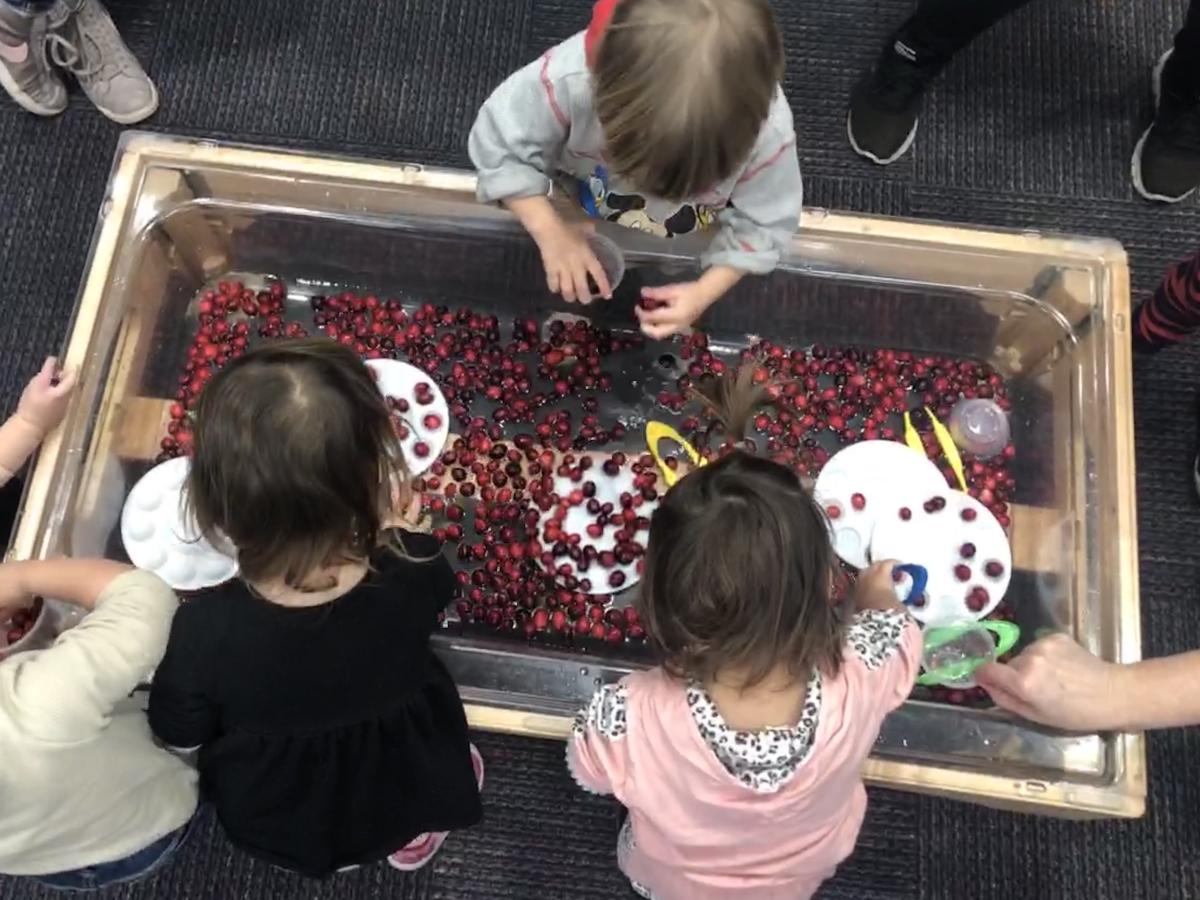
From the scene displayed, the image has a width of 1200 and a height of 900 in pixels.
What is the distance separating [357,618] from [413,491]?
40 cm

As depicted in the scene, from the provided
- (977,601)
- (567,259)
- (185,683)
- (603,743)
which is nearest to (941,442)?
(977,601)

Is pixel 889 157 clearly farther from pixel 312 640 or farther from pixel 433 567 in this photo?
pixel 312 640

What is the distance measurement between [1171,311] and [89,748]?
1327mm

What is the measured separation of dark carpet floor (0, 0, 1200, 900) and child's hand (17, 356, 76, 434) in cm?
39

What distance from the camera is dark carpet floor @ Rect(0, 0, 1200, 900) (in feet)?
4.70

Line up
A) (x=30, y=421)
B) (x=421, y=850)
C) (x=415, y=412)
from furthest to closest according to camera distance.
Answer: (x=415, y=412), (x=421, y=850), (x=30, y=421)

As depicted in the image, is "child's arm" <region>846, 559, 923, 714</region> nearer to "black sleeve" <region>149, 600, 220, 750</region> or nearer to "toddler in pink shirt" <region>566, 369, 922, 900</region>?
"toddler in pink shirt" <region>566, 369, 922, 900</region>

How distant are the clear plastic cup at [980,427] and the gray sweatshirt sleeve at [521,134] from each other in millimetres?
606

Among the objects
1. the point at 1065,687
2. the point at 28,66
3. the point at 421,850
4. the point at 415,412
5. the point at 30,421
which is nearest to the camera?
the point at 1065,687

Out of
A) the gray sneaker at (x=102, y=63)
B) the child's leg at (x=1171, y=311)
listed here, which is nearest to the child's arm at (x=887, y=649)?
the child's leg at (x=1171, y=311)

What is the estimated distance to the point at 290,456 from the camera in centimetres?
75

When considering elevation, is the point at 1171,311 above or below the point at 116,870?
above

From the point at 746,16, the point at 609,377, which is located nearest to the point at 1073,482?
the point at 609,377

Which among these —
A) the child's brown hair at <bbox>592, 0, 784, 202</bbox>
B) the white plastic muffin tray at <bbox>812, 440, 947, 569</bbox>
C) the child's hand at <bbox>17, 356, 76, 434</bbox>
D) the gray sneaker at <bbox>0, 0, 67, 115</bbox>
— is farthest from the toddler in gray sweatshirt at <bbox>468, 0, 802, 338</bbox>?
the gray sneaker at <bbox>0, 0, 67, 115</bbox>
